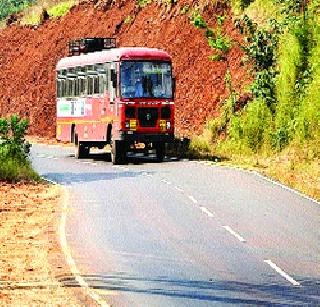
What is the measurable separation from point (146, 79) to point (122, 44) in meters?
27.5

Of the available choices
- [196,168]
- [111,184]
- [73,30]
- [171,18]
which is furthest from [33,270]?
[73,30]

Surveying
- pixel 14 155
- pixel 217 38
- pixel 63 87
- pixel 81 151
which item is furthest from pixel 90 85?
pixel 217 38

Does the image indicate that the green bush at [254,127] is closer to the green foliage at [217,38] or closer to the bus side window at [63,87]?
the bus side window at [63,87]

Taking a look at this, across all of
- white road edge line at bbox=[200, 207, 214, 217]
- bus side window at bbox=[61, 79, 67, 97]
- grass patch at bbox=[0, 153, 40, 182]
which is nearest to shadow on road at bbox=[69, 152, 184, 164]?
bus side window at bbox=[61, 79, 67, 97]

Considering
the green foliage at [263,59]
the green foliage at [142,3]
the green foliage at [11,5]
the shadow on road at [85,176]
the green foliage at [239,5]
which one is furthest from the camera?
the green foliage at [11,5]

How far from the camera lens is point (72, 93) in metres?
41.9

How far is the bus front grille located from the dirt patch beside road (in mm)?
9532

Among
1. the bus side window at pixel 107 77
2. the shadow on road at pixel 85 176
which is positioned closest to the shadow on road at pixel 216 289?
the shadow on road at pixel 85 176

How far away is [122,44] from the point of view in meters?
64.0

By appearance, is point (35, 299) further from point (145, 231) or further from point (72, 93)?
point (72, 93)

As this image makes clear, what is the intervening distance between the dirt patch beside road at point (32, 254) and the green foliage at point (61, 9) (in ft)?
157

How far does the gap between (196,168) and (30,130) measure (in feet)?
108

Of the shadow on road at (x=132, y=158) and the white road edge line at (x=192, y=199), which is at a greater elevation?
the white road edge line at (x=192, y=199)

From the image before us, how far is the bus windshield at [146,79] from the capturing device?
36.5 m
